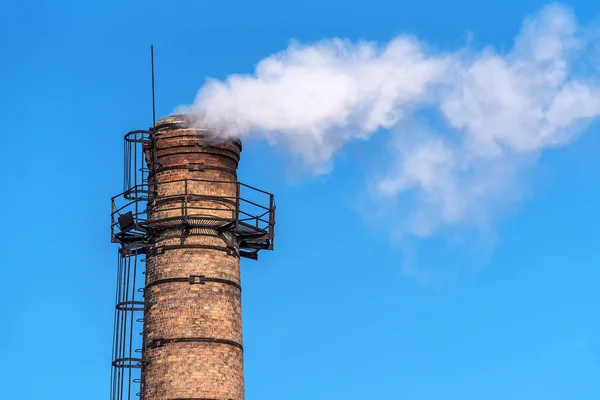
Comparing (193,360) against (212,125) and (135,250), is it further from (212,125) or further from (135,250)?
(212,125)

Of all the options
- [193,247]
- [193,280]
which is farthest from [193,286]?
[193,247]

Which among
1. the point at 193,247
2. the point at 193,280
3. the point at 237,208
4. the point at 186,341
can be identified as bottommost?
the point at 186,341

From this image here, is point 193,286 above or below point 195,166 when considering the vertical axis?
below

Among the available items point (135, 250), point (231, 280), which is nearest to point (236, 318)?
point (231, 280)

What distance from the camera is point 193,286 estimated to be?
36.9 m

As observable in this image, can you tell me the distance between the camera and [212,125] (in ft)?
126

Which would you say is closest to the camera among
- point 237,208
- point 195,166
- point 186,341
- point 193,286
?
point 186,341

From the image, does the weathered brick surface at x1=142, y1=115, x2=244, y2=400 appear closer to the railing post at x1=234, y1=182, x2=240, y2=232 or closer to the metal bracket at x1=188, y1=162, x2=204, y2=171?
the metal bracket at x1=188, y1=162, x2=204, y2=171

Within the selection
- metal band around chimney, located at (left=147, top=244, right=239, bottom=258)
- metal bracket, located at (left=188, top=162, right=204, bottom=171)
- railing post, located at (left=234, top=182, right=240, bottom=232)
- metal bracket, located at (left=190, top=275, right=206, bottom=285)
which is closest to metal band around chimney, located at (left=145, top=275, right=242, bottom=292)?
metal bracket, located at (left=190, top=275, right=206, bottom=285)

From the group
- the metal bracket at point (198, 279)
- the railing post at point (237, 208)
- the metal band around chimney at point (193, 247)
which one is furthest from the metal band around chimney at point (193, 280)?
the railing post at point (237, 208)

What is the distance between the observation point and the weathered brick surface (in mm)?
36250

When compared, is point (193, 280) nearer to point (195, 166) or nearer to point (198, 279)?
point (198, 279)

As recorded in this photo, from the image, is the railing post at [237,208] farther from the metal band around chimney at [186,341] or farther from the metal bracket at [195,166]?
the metal band around chimney at [186,341]

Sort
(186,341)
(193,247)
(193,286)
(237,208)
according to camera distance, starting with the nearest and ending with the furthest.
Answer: (186,341), (193,286), (193,247), (237,208)
